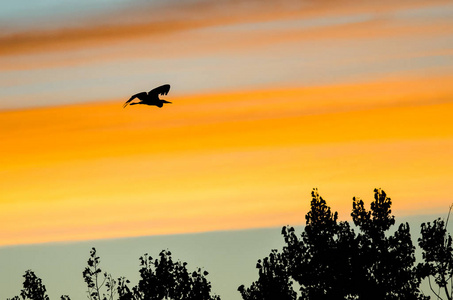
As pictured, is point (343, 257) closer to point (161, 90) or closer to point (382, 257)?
point (382, 257)

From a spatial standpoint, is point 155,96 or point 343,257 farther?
point 343,257

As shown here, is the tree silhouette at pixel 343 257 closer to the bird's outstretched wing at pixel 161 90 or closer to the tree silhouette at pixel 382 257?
the tree silhouette at pixel 382 257

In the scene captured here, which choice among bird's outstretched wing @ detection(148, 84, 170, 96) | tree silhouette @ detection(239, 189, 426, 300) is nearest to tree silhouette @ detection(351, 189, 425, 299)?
A: tree silhouette @ detection(239, 189, 426, 300)

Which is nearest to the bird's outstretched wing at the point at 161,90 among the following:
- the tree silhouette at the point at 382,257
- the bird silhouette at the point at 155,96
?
the bird silhouette at the point at 155,96

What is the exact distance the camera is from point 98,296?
90.1 m

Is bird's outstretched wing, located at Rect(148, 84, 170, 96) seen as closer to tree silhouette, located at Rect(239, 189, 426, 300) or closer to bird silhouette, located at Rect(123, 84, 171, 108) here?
bird silhouette, located at Rect(123, 84, 171, 108)

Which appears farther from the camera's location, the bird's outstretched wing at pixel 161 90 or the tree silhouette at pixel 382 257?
the tree silhouette at pixel 382 257

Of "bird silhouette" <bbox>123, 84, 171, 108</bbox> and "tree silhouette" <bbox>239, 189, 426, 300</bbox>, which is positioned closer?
"bird silhouette" <bbox>123, 84, 171, 108</bbox>

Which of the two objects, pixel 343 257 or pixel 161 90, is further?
pixel 343 257

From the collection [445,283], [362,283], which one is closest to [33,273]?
[362,283]

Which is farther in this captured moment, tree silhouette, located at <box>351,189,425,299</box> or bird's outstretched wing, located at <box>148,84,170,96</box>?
tree silhouette, located at <box>351,189,425,299</box>

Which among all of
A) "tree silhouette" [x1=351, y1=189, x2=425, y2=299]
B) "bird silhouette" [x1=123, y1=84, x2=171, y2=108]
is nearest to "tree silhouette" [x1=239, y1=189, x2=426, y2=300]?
"tree silhouette" [x1=351, y1=189, x2=425, y2=299]

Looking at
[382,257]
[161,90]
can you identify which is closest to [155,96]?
[161,90]

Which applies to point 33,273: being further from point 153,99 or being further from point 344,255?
point 153,99
